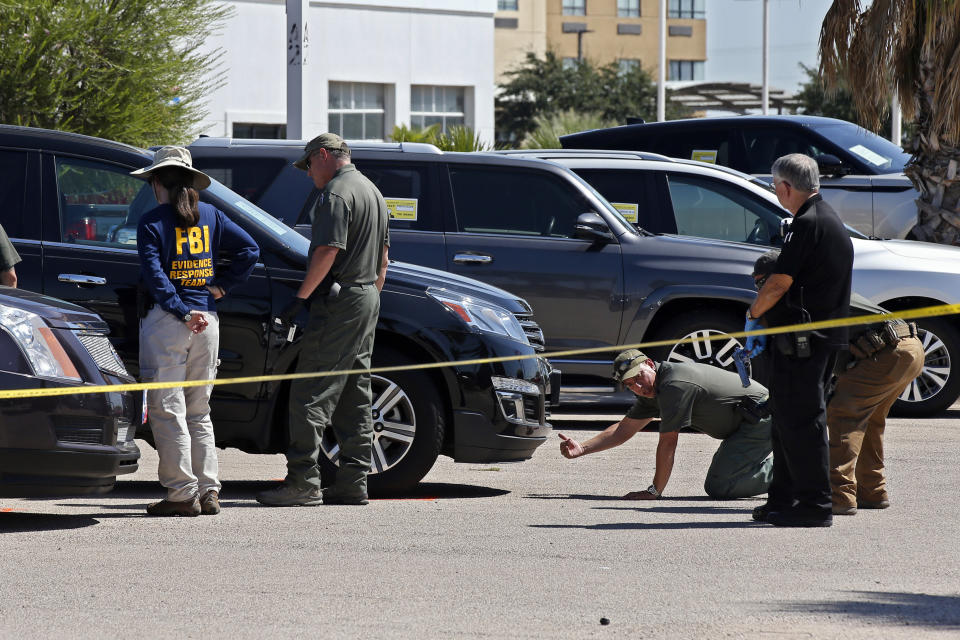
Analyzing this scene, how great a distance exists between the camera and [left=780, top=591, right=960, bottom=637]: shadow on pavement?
16.4 ft

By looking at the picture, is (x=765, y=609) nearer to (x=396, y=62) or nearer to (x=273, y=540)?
(x=273, y=540)

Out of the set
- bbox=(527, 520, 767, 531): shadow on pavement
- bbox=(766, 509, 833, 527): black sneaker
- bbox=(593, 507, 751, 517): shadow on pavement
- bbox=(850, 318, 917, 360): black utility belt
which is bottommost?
bbox=(593, 507, 751, 517): shadow on pavement

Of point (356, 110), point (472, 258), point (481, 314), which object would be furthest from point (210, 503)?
point (356, 110)

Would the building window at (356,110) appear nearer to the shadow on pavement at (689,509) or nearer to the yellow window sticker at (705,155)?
the yellow window sticker at (705,155)

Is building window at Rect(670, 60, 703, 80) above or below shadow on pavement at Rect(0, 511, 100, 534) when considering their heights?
above

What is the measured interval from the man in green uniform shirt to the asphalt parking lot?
0.69ft

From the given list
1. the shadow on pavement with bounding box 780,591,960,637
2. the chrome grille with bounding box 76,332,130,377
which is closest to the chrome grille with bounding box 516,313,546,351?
the chrome grille with bounding box 76,332,130,377

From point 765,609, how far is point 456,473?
3.85m

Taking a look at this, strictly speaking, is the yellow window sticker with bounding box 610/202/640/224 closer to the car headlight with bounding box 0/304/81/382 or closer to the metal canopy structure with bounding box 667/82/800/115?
the car headlight with bounding box 0/304/81/382

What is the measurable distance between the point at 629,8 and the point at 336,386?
294 ft

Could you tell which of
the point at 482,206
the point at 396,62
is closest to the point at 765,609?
the point at 482,206

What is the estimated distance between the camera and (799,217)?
6.62 meters

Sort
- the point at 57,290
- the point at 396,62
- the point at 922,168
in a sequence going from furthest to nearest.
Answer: the point at 396,62
the point at 922,168
the point at 57,290

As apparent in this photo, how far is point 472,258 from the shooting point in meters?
10.4
